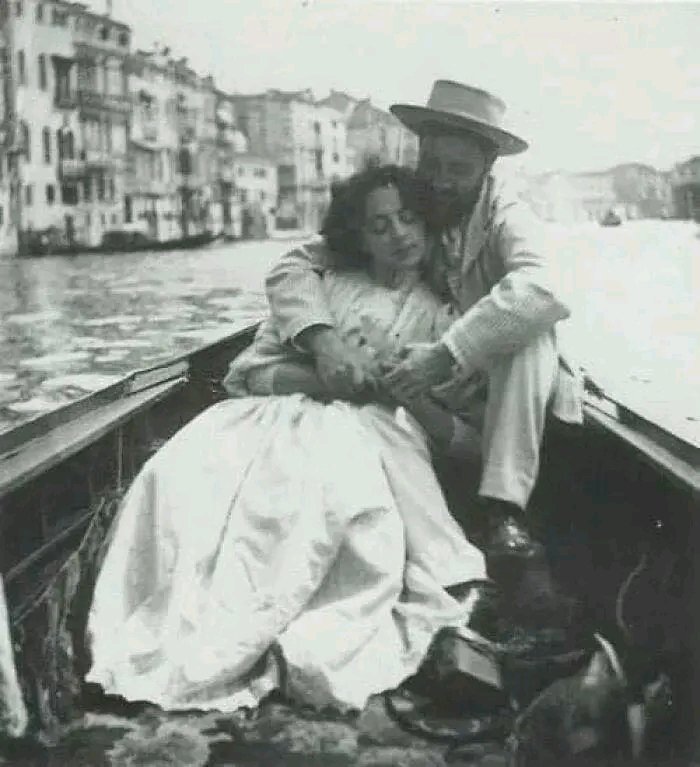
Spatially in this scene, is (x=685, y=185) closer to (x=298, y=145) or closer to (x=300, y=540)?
(x=298, y=145)

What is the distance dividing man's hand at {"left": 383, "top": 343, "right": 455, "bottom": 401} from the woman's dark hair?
22 centimetres

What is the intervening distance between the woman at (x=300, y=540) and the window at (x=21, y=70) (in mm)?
597

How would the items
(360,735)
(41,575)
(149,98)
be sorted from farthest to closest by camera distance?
1. (149,98)
2. (41,575)
3. (360,735)

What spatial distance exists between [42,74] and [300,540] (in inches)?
38.0

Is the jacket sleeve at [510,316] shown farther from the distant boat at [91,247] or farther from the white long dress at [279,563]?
the distant boat at [91,247]

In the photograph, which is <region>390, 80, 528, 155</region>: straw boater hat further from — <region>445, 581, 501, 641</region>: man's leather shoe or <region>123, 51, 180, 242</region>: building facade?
<region>445, 581, 501, 641</region>: man's leather shoe

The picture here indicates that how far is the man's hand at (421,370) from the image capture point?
5.42 ft

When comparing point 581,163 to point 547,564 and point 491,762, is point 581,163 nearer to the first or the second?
point 547,564

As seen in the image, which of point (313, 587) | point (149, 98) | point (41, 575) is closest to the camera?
point (313, 587)

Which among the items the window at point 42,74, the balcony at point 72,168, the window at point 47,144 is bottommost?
the balcony at point 72,168

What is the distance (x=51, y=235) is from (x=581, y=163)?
1.00m

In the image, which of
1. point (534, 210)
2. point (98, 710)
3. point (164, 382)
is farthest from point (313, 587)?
point (534, 210)

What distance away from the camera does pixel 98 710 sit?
1379mm

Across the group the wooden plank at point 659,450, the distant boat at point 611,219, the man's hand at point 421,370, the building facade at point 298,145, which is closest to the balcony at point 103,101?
the building facade at point 298,145
